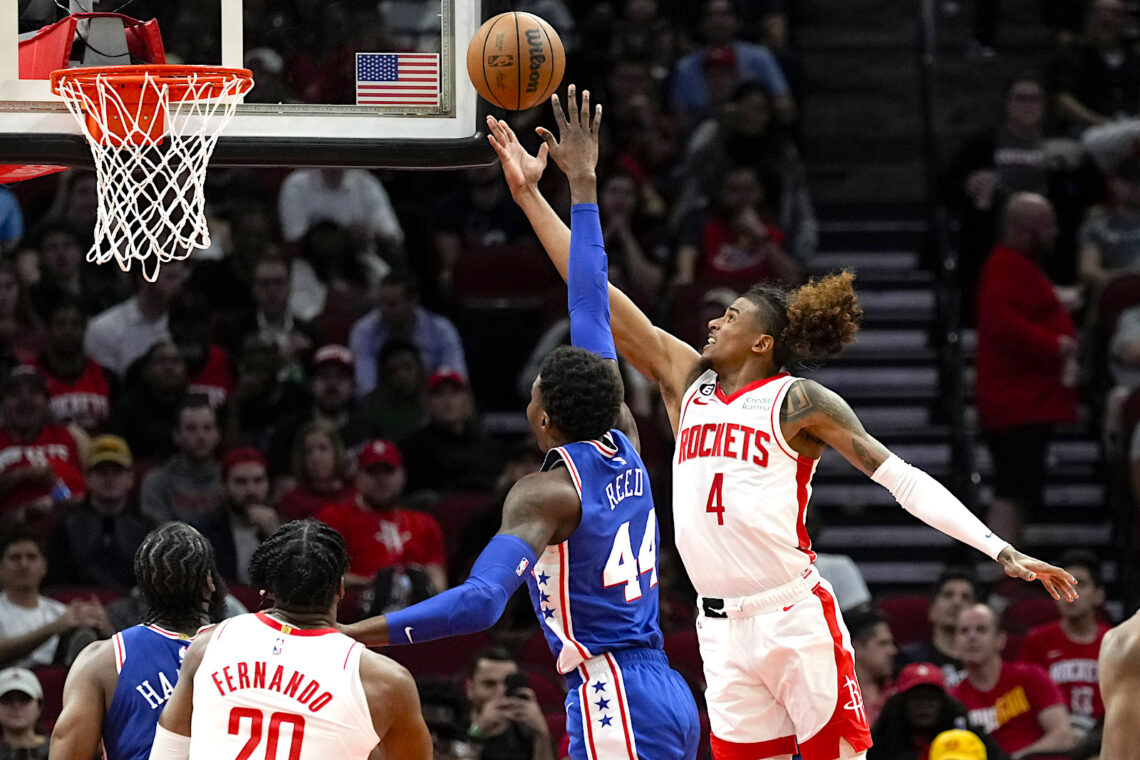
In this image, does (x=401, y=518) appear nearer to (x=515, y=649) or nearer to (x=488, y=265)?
(x=515, y=649)

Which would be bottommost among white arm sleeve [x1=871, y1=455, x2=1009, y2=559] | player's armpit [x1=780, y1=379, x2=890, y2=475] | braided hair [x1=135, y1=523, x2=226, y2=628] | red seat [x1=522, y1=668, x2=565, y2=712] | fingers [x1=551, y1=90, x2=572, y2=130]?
red seat [x1=522, y1=668, x2=565, y2=712]

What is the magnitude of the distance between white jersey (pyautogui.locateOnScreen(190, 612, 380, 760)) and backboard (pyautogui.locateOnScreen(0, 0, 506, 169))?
7.22 ft

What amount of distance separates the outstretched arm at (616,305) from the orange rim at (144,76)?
94cm

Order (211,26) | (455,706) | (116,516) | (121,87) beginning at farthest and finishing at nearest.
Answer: (116,516)
(455,706)
(211,26)
(121,87)

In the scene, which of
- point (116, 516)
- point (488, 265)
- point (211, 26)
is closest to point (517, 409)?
point (488, 265)

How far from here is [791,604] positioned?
5.07 m

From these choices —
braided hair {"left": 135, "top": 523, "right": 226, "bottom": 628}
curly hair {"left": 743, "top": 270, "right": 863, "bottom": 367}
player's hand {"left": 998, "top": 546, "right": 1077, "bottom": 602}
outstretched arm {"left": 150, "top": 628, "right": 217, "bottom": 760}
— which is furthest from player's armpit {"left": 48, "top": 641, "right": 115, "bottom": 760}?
player's hand {"left": 998, "top": 546, "right": 1077, "bottom": 602}

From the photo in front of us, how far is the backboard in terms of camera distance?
19.3 feet

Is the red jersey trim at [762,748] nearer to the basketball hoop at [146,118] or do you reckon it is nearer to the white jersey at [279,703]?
the white jersey at [279,703]

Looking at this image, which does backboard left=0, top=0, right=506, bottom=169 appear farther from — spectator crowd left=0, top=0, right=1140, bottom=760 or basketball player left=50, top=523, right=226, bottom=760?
basketball player left=50, top=523, right=226, bottom=760

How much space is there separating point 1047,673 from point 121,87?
206 inches

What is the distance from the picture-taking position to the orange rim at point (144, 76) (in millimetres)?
5777

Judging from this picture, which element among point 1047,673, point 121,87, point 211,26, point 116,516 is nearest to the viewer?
point 121,87

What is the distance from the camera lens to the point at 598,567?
5.05 m
